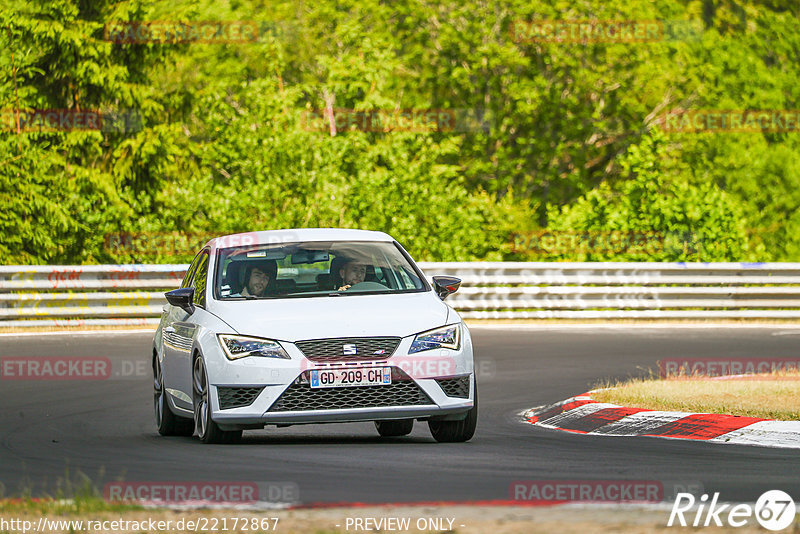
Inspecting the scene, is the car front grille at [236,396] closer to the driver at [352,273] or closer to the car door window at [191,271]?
the driver at [352,273]

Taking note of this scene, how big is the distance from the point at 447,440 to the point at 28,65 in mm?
24437

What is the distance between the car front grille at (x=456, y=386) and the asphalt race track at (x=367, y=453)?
366 mm

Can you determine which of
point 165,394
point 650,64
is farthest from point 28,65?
point 165,394

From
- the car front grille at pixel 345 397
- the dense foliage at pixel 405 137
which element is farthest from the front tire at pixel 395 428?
the dense foliage at pixel 405 137

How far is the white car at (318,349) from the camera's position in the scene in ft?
33.0

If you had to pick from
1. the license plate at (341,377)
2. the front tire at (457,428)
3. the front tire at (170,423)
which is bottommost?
the front tire at (170,423)

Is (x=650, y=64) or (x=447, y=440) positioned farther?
(x=650, y=64)

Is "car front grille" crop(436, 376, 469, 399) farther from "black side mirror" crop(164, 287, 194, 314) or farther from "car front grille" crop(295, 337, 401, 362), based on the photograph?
"black side mirror" crop(164, 287, 194, 314)

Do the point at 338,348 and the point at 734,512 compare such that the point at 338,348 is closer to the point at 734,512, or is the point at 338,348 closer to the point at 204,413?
the point at 204,413

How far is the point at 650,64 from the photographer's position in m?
44.0

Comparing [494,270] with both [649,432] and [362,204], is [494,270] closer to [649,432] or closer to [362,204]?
[362,204]

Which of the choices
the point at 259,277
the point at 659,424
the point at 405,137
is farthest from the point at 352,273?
the point at 405,137

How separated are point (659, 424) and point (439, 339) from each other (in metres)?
2.31

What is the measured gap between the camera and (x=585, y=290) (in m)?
25.4
